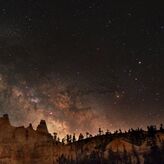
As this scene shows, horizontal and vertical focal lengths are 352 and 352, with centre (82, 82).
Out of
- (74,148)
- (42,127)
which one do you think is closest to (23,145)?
(42,127)

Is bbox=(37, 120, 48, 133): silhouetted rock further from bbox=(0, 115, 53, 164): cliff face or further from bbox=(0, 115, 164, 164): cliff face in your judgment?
bbox=(0, 115, 53, 164): cliff face

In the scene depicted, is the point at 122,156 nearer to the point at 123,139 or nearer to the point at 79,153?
the point at 123,139

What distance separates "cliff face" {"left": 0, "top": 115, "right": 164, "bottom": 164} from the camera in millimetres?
79125

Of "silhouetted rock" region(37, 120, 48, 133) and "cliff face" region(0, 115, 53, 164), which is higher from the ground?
"silhouetted rock" region(37, 120, 48, 133)

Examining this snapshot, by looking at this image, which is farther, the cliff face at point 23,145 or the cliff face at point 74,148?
the cliff face at point 23,145

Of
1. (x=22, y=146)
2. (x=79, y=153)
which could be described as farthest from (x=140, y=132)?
(x=22, y=146)

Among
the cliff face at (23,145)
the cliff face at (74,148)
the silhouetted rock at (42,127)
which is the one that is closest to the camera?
the cliff face at (74,148)

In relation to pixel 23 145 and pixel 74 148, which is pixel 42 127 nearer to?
pixel 23 145

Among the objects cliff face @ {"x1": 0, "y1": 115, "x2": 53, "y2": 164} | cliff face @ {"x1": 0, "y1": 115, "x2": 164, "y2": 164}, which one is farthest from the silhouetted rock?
cliff face @ {"x1": 0, "y1": 115, "x2": 53, "y2": 164}

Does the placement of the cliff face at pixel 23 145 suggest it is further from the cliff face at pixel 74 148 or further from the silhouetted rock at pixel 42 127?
the silhouetted rock at pixel 42 127

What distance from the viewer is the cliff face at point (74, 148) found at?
79125mm

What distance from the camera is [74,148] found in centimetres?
8756

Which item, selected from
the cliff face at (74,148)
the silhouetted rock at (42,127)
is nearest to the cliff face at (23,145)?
the cliff face at (74,148)

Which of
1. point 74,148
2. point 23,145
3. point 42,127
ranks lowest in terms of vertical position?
point 74,148
